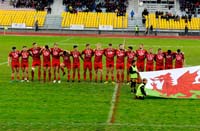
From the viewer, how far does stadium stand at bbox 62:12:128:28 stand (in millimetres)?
58656

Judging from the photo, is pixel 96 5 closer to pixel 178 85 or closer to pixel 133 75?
pixel 133 75

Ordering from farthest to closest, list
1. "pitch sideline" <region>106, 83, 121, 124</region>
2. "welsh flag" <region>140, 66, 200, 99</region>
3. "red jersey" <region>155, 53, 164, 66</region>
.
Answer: "red jersey" <region>155, 53, 164, 66</region> < "welsh flag" <region>140, 66, 200, 99</region> < "pitch sideline" <region>106, 83, 121, 124</region>

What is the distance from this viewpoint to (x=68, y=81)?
21.5 m

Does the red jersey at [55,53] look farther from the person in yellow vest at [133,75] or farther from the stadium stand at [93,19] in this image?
the stadium stand at [93,19]

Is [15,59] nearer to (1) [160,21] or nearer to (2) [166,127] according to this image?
(2) [166,127]

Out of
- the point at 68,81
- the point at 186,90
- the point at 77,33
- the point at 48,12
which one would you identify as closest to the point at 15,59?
the point at 68,81

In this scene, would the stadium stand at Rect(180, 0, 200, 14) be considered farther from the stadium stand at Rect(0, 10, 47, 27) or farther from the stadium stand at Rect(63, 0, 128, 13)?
the stadium stand at Rect(0, 10, 47, 27)

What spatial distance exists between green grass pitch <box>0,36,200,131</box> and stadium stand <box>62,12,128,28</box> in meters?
38.5

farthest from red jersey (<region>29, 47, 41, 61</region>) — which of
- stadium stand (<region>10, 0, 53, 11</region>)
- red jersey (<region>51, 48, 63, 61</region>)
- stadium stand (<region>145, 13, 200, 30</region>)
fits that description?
stadium stand (<region>10, 0, 53, 11</region>)

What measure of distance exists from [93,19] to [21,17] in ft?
28.5

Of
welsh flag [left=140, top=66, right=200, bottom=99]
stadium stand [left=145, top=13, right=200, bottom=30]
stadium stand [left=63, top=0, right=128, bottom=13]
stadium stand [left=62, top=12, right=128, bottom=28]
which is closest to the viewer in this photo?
welsh flag [left=140, top=66, right=200, bottom=99]

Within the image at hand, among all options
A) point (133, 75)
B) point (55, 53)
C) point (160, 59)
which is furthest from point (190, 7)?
point (133, 75)

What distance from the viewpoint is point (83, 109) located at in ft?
50.7

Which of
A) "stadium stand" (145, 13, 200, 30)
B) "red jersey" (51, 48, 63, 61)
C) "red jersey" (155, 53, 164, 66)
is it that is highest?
"stadium stand" (145, 13, 200, 30)
